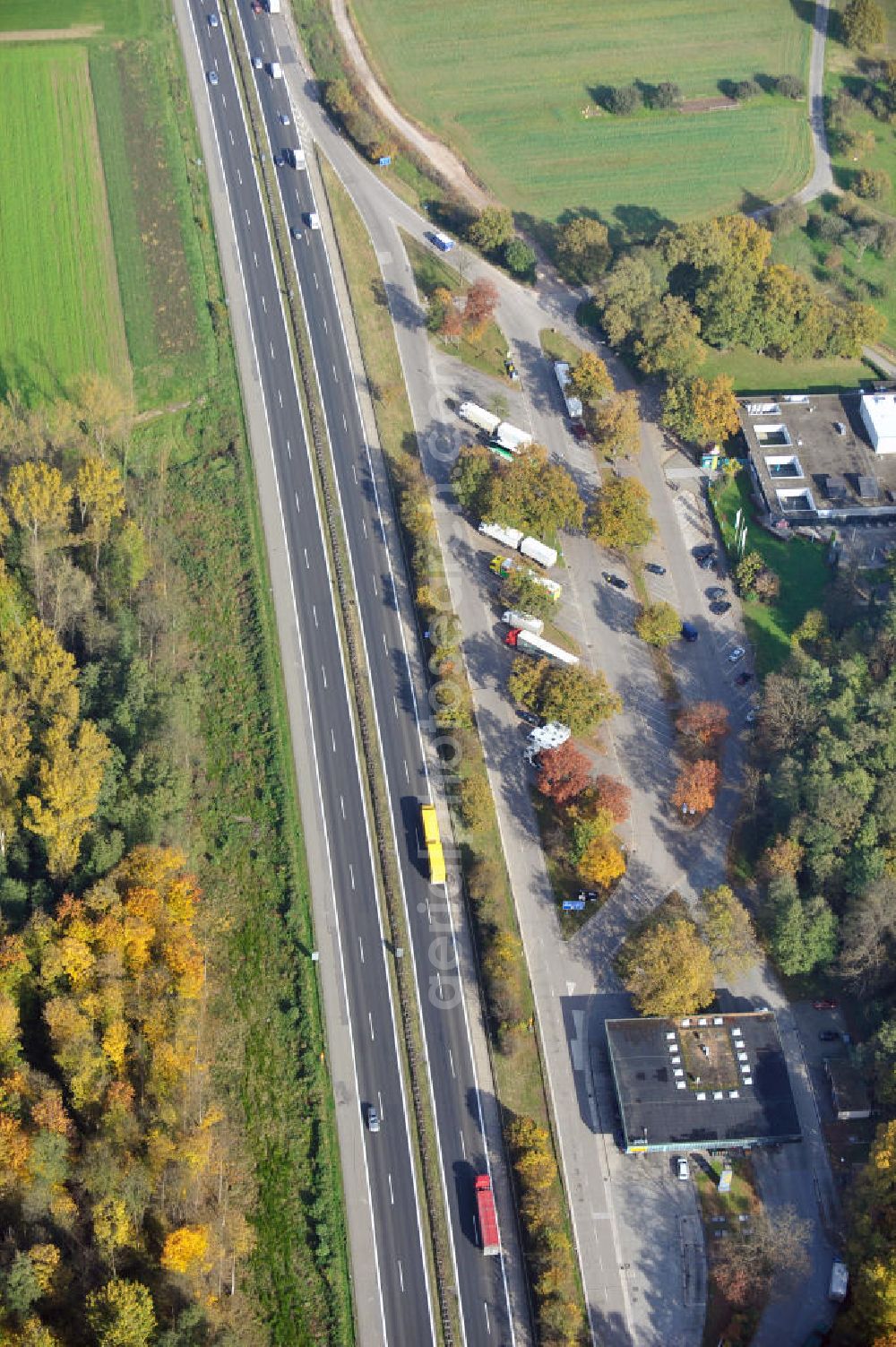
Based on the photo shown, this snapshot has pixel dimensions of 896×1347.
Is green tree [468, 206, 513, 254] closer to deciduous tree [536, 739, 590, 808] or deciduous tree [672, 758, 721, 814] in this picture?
deciduous tree [536, 739, 590, 808]

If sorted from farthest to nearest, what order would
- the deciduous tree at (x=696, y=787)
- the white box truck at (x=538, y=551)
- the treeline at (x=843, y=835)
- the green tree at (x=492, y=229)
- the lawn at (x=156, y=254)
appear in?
the green tree at (x=492, y=229)
the lawn at (x=156, y=254)
the white box truck at (x=538, y=551)
the deciduous tree at (x=696, y=787)
the treeline at (x=843, y=835)

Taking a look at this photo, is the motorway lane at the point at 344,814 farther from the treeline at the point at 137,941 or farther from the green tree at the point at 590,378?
the green tree at the point at 590,378

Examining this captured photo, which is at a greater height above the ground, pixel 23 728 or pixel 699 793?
pixel 23 728

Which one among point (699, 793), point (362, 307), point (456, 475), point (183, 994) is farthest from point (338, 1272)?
point (362, 307)

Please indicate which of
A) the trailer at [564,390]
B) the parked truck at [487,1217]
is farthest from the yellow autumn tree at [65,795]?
the trailer at [564,390]

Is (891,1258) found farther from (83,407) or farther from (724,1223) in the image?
(83,407)

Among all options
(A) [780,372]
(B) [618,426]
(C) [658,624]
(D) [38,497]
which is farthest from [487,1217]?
(A) [780,372]
